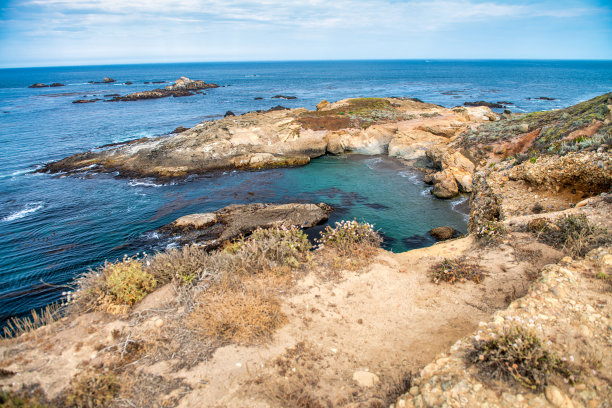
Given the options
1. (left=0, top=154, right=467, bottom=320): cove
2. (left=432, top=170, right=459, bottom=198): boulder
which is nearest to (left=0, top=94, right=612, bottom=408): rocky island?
(left=0, top=154, right=467, bottom=320): cove

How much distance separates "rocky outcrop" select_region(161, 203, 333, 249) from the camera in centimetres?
1741

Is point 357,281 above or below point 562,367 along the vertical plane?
below

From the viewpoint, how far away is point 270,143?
33.5m

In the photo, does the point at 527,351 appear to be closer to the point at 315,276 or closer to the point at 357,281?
the point at 357,281

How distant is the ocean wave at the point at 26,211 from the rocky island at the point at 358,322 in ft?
58.5

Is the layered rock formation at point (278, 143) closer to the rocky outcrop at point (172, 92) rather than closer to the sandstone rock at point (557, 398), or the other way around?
the sandstone rock at point (557, 398)

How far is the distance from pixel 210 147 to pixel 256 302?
27.3 meters

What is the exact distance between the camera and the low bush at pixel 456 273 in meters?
7.91

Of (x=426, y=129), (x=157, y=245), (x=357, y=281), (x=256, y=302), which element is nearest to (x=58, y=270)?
(x=157, y=245)

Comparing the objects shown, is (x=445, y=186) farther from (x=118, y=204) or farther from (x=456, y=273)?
(x=118, y=204)

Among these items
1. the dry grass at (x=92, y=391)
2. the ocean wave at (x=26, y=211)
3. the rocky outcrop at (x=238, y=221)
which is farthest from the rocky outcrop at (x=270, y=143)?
the dry grass at (x=92, y=391)

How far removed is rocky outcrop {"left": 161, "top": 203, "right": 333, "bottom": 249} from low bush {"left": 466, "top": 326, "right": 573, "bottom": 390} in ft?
44.5

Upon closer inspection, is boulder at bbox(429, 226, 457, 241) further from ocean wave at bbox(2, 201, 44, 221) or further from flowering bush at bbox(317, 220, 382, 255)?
ocean wave at bbox(2, 201, 44, 221)

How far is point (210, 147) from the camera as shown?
31562 mm
